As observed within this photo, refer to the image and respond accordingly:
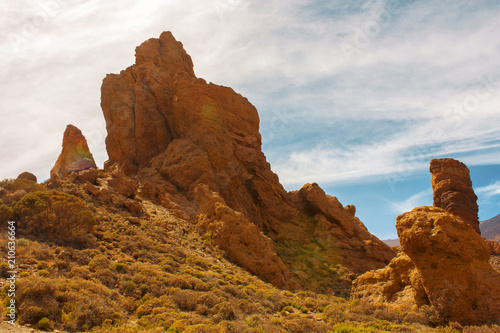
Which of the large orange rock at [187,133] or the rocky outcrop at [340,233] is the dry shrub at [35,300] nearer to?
the large orange rock at [187,133]

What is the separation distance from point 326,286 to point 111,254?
21.1 m

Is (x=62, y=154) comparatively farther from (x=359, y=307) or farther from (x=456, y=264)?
(x=456, y=264)

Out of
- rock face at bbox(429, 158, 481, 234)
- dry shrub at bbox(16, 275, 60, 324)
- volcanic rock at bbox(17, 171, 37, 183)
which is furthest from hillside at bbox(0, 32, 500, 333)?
volcanic rock at bbox(17, 171, 37, 183)

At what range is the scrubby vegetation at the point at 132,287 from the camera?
12.6m

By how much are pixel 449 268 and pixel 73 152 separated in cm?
5809

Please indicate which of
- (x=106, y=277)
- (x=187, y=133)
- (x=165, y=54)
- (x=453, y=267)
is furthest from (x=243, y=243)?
(x=165, y=54)

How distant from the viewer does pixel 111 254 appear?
19.7 meters

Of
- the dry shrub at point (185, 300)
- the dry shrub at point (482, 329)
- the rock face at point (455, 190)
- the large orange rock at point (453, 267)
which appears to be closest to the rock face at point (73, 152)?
the dry shrub at point (185, 300)

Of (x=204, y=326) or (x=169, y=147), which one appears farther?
(x=169, y=147)

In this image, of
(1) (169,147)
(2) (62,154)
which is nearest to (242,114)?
(1) (169,147)

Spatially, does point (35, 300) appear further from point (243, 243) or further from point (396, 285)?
point (243, 243)

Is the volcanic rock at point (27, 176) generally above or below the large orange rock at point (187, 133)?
below

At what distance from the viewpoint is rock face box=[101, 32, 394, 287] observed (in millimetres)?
36375

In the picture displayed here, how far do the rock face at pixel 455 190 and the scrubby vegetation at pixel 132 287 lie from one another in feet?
141
